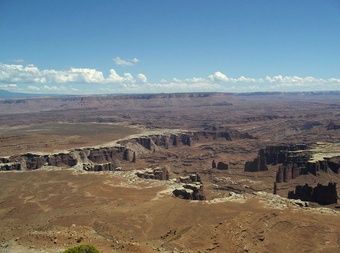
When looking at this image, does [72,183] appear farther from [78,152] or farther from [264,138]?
[264,138]

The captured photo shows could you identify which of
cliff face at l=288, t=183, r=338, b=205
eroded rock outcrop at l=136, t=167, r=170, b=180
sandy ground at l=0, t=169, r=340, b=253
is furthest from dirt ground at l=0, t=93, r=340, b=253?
cliff face at l=288, t=183, r=338, b=205

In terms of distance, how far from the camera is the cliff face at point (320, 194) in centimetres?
6012

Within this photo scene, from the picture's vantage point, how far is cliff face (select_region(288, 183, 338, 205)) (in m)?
60.1

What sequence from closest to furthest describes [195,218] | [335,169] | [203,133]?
1. [195,218]
2. [335,169]
3. [203,133]

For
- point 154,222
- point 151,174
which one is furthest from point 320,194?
point 151,174

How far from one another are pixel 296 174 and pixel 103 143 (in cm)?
7888

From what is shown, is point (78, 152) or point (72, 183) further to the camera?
point (78, 152)

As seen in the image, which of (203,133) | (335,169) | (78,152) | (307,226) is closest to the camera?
(307,226)

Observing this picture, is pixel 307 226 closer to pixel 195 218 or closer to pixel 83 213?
pixel 195 218

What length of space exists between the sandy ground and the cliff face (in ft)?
42.7

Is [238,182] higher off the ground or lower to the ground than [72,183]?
lower

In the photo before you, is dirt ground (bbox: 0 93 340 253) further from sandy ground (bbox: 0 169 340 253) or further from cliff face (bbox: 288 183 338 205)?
cliff face (bbox: 288 183 338 205)

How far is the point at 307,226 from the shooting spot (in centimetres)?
4162

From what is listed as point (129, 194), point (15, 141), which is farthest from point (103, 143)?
point (129, 194)
